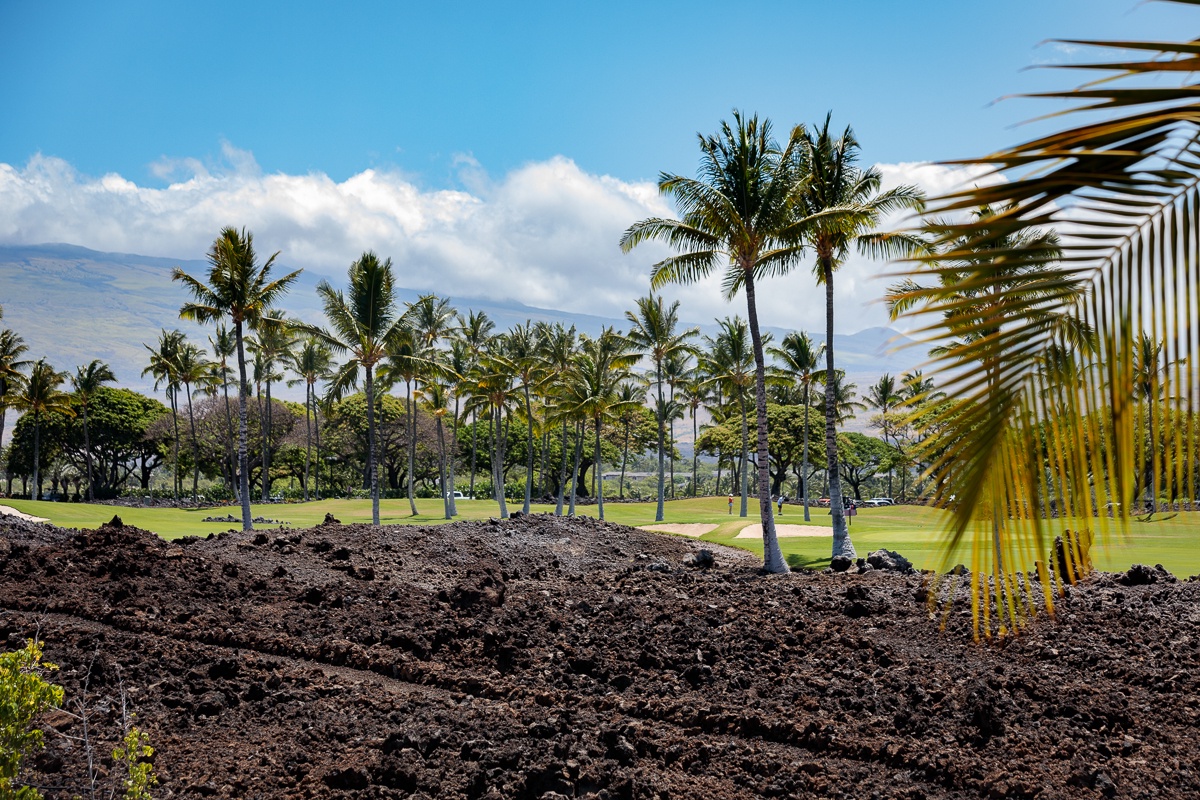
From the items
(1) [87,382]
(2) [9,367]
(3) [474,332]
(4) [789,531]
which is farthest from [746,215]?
(1) [87,382]

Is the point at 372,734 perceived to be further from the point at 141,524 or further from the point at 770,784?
the point at 141,524

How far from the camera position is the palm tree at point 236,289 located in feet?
89.9

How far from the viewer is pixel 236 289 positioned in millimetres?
27734

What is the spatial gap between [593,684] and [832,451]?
13177 mm

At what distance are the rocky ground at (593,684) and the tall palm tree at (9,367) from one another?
38066mm

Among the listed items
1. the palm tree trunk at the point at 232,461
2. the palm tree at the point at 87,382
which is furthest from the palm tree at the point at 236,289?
the palm tree at the point at 87,382

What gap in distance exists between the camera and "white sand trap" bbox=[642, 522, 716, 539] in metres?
31.6

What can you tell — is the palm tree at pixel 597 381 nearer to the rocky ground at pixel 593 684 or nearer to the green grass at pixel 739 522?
the green grass at pixel 739 522

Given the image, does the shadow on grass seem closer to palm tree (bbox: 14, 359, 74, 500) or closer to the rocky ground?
the rocky ground

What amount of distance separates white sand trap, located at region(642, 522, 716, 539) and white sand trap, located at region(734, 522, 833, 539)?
1.64 meters

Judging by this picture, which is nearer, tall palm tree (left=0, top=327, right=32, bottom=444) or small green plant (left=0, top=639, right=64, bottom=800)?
small green plant (left=0, top=639, right=64, bottom=800)

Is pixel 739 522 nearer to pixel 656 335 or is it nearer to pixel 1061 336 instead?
pixel 656 335

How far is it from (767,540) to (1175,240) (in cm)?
1640

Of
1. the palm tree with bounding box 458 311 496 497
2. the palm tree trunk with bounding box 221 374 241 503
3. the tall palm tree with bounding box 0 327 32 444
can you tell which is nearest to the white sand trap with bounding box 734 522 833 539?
the palm tree with bounding box 458 311 496 497
